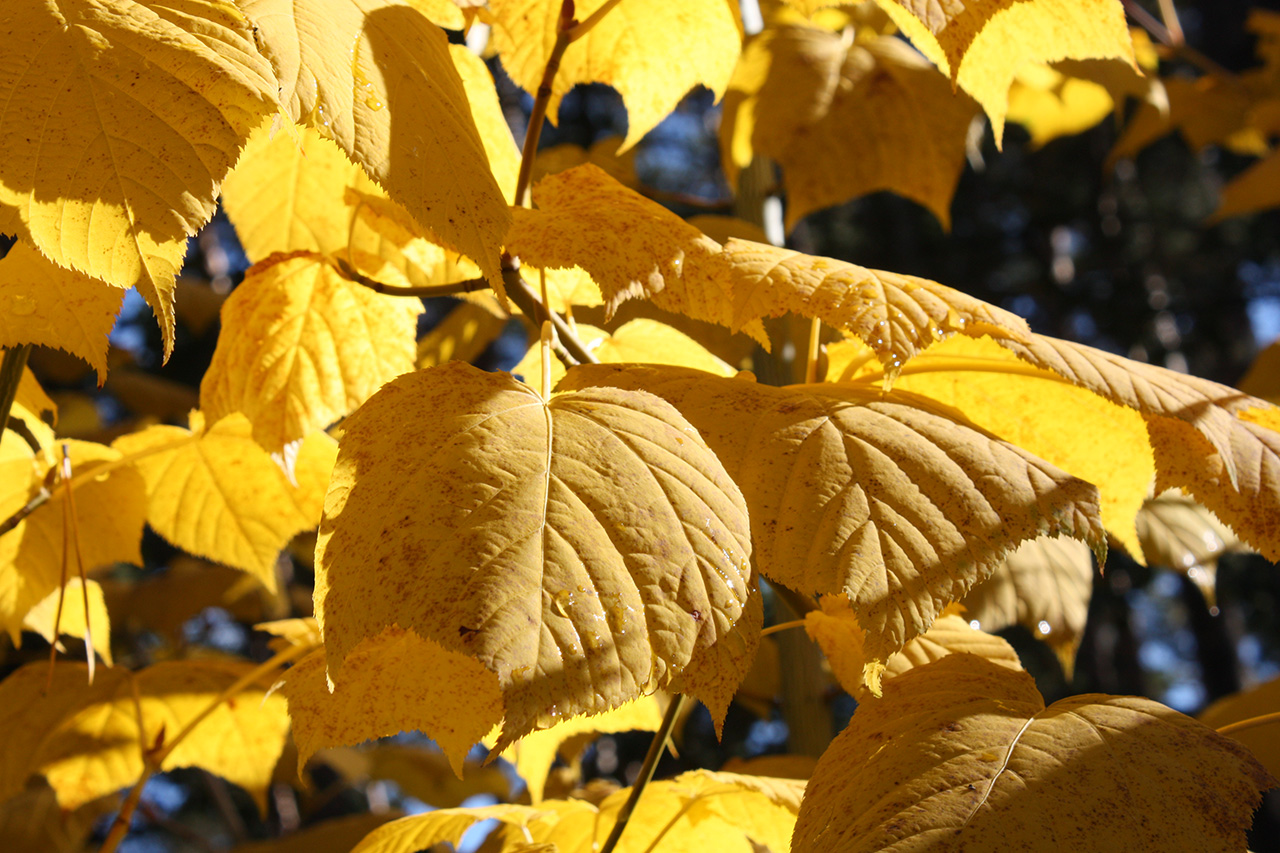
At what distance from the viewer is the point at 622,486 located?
1.30 feet

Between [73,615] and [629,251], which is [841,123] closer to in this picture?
[629,251]

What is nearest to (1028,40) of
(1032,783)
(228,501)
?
(1032,783)

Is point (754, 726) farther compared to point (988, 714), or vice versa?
point (754, 726)

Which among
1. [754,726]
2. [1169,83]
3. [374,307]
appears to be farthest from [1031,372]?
[754,726]

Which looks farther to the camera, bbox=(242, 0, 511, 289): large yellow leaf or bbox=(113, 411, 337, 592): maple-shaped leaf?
bbox=(113, 411, 337, 592): maple-shaped leaf

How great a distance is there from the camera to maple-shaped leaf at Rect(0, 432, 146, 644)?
774mm

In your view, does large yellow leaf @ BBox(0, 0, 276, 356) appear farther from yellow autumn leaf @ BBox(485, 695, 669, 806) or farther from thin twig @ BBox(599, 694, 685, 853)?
yellow autumn leaf @ BBox(485, 695, 669, 806)

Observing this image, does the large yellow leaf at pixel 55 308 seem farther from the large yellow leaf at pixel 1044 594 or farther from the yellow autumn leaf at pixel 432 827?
the large yellow leaf at pixel 1044 594

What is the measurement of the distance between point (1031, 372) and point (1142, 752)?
26 centimetres

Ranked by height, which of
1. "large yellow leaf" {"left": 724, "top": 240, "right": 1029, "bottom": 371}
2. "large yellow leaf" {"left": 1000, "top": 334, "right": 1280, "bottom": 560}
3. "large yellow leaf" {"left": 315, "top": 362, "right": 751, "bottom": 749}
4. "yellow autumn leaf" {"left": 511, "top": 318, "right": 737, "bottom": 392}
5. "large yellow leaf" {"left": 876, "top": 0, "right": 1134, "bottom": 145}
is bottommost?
"yellow autumn leaf" {"left": 511, "top": 318, "right": 737, "bottom": 392}

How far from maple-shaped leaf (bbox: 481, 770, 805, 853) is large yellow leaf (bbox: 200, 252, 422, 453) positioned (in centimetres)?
33

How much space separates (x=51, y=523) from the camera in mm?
803

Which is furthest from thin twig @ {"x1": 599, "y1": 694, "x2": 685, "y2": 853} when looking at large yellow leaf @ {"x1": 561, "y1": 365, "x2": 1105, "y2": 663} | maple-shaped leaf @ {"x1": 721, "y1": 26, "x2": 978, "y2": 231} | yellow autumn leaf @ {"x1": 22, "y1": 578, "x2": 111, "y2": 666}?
maple-shaped leaf @ {"x1": 721, "y1": 26, "x2": 978, "y2": 231}

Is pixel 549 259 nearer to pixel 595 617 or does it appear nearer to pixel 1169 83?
pixel 595 617
